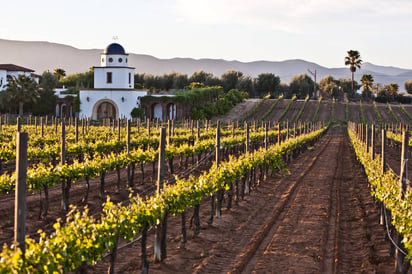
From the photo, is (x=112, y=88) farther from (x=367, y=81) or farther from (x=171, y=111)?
(x=367, y=81)

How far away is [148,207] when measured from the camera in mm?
9773

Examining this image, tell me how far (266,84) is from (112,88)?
4525cm

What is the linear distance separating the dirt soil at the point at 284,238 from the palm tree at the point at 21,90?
44.7 meters

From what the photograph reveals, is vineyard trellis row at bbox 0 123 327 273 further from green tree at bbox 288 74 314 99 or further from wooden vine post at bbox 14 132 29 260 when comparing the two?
green tree at bbox 288 74 314 99

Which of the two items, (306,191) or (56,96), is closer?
(306,191)

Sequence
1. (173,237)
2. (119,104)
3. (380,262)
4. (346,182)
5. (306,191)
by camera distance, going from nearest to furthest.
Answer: (380,262) → (173,237) → (306,191) → (346,182) → (119,104)

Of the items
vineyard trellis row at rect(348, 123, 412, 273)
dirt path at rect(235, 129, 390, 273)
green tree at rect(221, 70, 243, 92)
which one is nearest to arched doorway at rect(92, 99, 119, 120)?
green tree at rect(221, 70, 243, 92)

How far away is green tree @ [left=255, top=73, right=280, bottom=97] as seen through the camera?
319ft

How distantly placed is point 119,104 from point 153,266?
48.9 m

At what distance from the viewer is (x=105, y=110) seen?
60.9 m

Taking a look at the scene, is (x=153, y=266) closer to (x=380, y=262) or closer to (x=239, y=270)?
(x=239, y=270)

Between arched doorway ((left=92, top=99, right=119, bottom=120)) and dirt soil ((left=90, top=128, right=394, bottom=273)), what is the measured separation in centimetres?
4160

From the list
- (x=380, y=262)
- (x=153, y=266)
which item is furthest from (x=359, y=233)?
(x=153, y=266)

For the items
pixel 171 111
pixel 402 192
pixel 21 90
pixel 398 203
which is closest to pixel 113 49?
pixel 21 90
